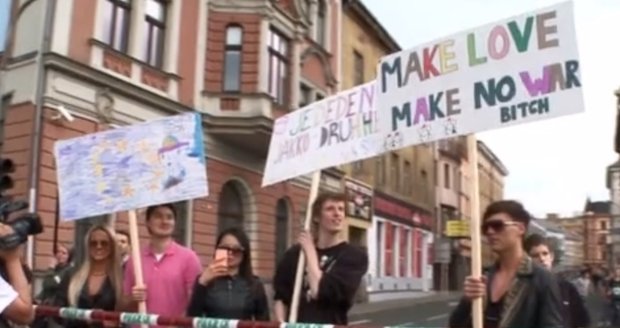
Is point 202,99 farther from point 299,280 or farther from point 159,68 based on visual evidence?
point 299,280

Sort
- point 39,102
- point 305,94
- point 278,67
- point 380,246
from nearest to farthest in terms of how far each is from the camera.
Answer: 1. point 39,102
2. point 278,67
3. point 305,94
4. point 380,246

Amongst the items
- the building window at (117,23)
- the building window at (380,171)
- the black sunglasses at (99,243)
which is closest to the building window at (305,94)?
the building window at (117,23)

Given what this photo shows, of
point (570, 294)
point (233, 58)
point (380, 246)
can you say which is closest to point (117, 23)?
point (233, 58)

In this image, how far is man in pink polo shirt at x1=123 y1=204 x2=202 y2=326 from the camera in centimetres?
Answer: 564

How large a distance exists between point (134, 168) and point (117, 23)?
12.6 meters

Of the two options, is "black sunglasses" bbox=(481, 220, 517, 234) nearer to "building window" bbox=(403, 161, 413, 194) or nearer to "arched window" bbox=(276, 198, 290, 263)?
"arched window" bbox=(276, 198, 290, 263)

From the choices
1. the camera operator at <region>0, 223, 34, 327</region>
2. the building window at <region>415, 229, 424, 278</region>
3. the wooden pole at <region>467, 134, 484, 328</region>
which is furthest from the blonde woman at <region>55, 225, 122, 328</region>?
the building window at <region>415, 229, 424, 278</region>

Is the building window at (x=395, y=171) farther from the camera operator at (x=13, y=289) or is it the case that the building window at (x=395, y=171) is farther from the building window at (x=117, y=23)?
the camera operator at (x=13, y=289)

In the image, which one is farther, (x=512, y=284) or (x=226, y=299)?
(x=226, y=299)

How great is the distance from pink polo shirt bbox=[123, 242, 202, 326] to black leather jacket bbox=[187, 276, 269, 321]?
0.27 metres

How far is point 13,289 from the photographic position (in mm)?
3150

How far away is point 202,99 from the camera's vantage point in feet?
68.4

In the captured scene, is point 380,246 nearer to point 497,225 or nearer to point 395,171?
point 395,171

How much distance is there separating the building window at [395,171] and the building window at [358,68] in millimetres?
5610
